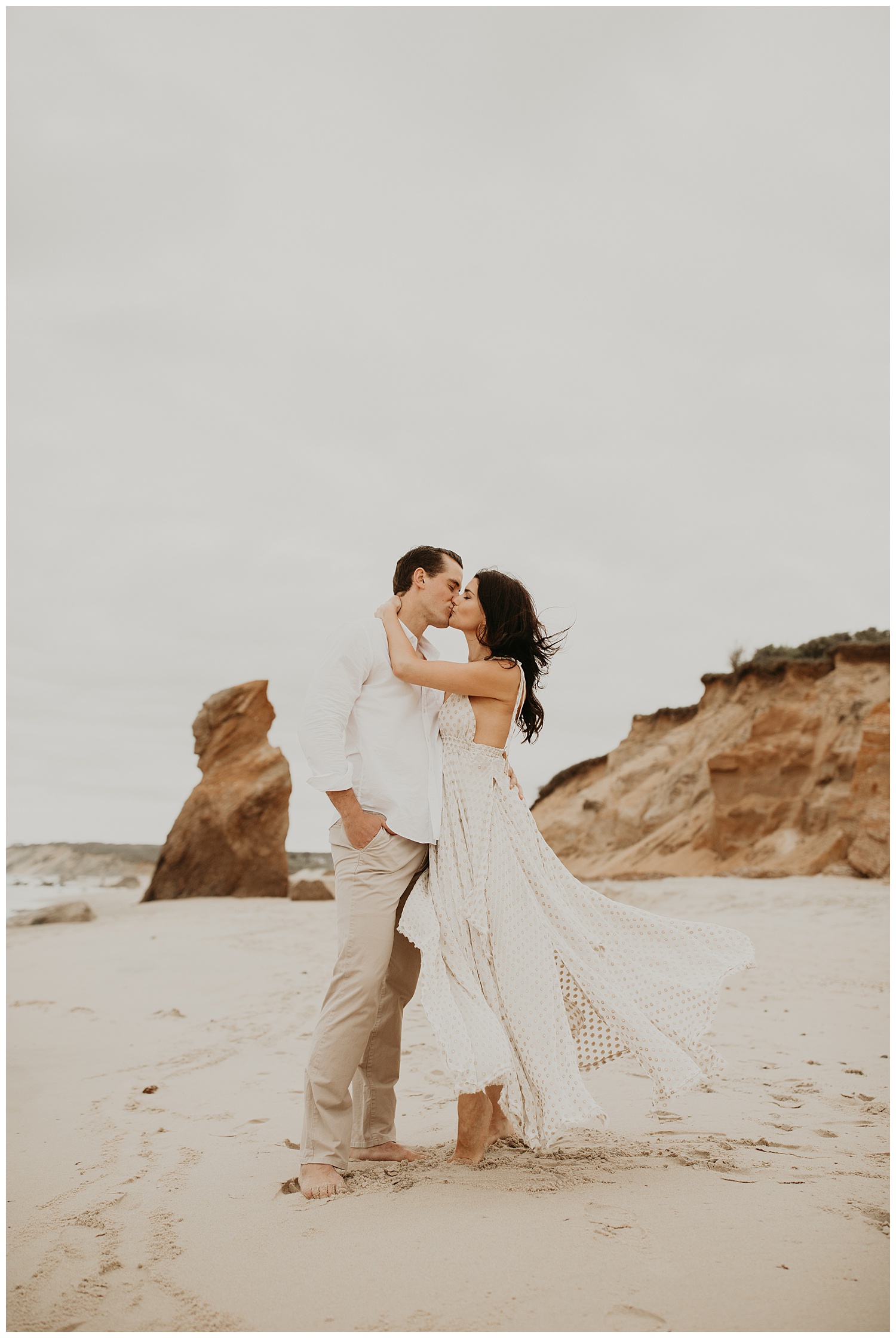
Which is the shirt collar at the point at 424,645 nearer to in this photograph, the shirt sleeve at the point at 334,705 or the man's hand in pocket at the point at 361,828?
the shirt sleeve at the point at 334,705

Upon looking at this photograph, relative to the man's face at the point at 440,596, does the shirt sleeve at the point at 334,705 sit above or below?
below

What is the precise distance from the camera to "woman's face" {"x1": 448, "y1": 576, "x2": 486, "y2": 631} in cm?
368

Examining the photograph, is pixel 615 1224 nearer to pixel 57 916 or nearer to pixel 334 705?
pixel 334 705

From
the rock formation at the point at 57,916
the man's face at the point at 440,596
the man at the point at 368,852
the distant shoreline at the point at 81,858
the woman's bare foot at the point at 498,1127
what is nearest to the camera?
the man at the point at 368,852

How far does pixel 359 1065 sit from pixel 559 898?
100cm

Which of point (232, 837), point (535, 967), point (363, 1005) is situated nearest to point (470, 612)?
point (535, 967)

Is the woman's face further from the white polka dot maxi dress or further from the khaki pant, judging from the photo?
the khaki pant

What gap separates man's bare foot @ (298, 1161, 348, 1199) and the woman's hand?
6.50 ft

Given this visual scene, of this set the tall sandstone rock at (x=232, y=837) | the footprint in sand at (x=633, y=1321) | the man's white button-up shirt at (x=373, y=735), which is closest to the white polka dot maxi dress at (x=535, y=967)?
the man's white button-up shirt at (x=373, y=735)

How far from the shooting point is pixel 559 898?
3381 mm

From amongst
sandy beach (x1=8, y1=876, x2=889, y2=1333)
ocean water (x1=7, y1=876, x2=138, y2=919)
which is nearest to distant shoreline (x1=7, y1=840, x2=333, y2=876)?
ocean water (x1=7, y1=876, x2=138, y2=919)

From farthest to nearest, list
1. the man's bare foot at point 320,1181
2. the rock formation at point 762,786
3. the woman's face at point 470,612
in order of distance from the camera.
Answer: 1. the rock formation at point 762,786
2. the woman's face at point 470,612
3. the man's bare foot at point 320,1181

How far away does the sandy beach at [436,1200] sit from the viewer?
208cm

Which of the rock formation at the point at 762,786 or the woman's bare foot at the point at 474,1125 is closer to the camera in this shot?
the woman's bare foot at the point at 474,1125
